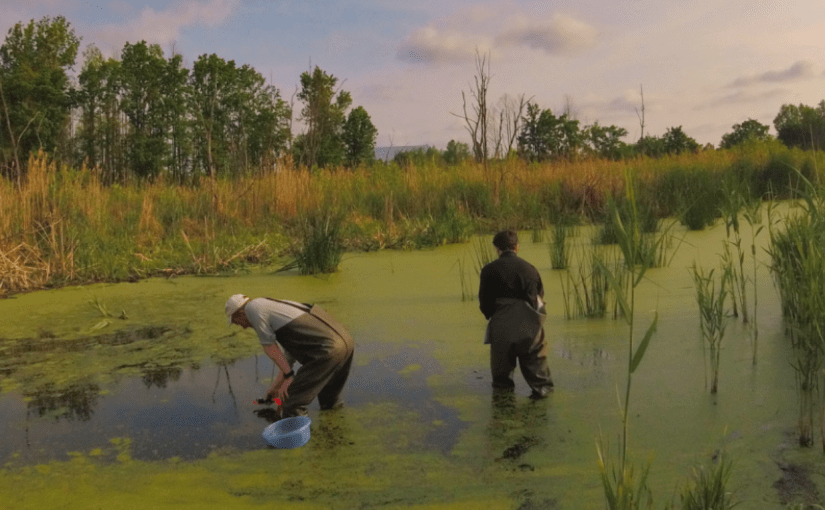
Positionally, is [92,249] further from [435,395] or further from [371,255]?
[435,395]

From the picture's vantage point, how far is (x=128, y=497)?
2443 millimetres

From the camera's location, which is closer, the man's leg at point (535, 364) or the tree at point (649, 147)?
the man's leg at point (535, 364)

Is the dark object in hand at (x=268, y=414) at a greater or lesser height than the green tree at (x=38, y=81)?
lesser

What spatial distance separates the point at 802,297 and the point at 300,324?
201 cm

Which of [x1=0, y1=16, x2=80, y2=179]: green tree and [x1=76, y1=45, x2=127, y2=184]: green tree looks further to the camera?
[x1=76, y1=45, x2=127, y2=184]: green tree

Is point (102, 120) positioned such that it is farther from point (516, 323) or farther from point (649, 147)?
point (516, 323)

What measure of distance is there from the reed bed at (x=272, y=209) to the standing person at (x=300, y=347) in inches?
153

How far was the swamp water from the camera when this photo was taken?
2410 millimetres

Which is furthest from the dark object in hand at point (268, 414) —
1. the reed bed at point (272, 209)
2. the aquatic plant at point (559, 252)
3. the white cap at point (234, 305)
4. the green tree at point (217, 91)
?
the green tree at point (217, 91)

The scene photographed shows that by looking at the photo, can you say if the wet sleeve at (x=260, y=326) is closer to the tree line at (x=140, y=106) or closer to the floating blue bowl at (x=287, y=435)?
the floating blue bowl at (x=287, y=435)

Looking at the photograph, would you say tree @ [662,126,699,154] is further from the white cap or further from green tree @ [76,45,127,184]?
the white cap

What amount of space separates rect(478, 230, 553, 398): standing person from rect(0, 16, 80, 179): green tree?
21089 millimetres

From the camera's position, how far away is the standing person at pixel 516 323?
3246 millimetres

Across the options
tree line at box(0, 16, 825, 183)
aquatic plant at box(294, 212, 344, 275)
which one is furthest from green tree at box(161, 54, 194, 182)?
aquatic plant at box(294, 212, 344, 275)
